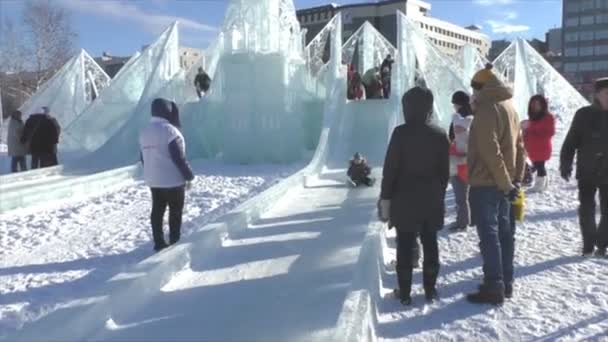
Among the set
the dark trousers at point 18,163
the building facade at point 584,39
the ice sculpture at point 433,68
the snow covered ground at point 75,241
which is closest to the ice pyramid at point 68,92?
the dark trousers at point 18,163

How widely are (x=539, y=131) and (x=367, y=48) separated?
57.2 feet

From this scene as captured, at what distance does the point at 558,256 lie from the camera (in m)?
5.08

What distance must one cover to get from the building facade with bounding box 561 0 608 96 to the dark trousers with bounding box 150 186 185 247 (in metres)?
86.4

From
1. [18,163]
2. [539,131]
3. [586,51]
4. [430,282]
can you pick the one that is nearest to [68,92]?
[18,163]

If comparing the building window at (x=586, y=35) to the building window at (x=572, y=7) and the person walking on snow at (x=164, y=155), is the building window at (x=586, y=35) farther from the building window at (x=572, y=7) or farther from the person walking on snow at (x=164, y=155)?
the person walking on snow at (x=164, y=155)

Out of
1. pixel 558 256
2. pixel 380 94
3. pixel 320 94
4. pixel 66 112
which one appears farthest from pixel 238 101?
pixel 558 256

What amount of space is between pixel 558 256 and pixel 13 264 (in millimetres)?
5378

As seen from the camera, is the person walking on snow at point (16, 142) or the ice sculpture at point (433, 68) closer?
the person walking on snow at point (16, 142)

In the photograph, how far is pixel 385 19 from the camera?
82250mm

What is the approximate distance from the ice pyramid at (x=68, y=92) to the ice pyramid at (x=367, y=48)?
36.4 feet

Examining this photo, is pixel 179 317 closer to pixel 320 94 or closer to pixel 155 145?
pixel 155 145

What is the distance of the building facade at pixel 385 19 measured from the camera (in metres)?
82.0

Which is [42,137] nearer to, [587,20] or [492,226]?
[492,226]

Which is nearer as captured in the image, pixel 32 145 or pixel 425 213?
pixel 425 213
